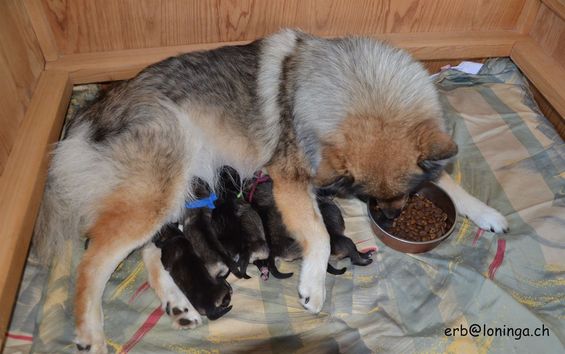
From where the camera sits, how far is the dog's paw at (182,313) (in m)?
1.78

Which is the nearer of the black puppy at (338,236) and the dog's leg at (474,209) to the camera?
the black puppy at (338,236)

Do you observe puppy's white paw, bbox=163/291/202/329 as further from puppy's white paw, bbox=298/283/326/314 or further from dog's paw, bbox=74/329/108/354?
puppy's white paw, bbox=298/283/326/314

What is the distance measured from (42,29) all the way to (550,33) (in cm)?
295

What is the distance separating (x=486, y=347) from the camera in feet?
5.71

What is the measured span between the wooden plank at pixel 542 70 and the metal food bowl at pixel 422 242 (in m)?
0.98

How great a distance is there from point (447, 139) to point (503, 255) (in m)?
0.77

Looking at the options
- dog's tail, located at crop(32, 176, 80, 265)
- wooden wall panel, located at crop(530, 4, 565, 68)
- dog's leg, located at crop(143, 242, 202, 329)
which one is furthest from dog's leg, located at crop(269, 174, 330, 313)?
wooden wall panel, located at crop(530, 4, 565, 68)

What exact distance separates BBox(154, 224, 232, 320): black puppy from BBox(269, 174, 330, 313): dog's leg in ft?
1.13

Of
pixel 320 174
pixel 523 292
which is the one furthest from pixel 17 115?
pixel 523 292

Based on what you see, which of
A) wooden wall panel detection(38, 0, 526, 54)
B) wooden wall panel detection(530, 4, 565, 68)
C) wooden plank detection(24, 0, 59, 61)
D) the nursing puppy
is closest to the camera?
the nursing puppy

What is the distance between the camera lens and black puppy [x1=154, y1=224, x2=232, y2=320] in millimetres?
1733

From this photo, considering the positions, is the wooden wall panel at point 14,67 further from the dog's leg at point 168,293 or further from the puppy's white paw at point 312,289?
the puppy's white paw at point 312,289

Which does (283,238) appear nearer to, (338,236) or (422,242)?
(338,236)

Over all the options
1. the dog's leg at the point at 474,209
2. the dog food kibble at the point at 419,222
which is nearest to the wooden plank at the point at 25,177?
the dog food kibble at the point at 419,222
